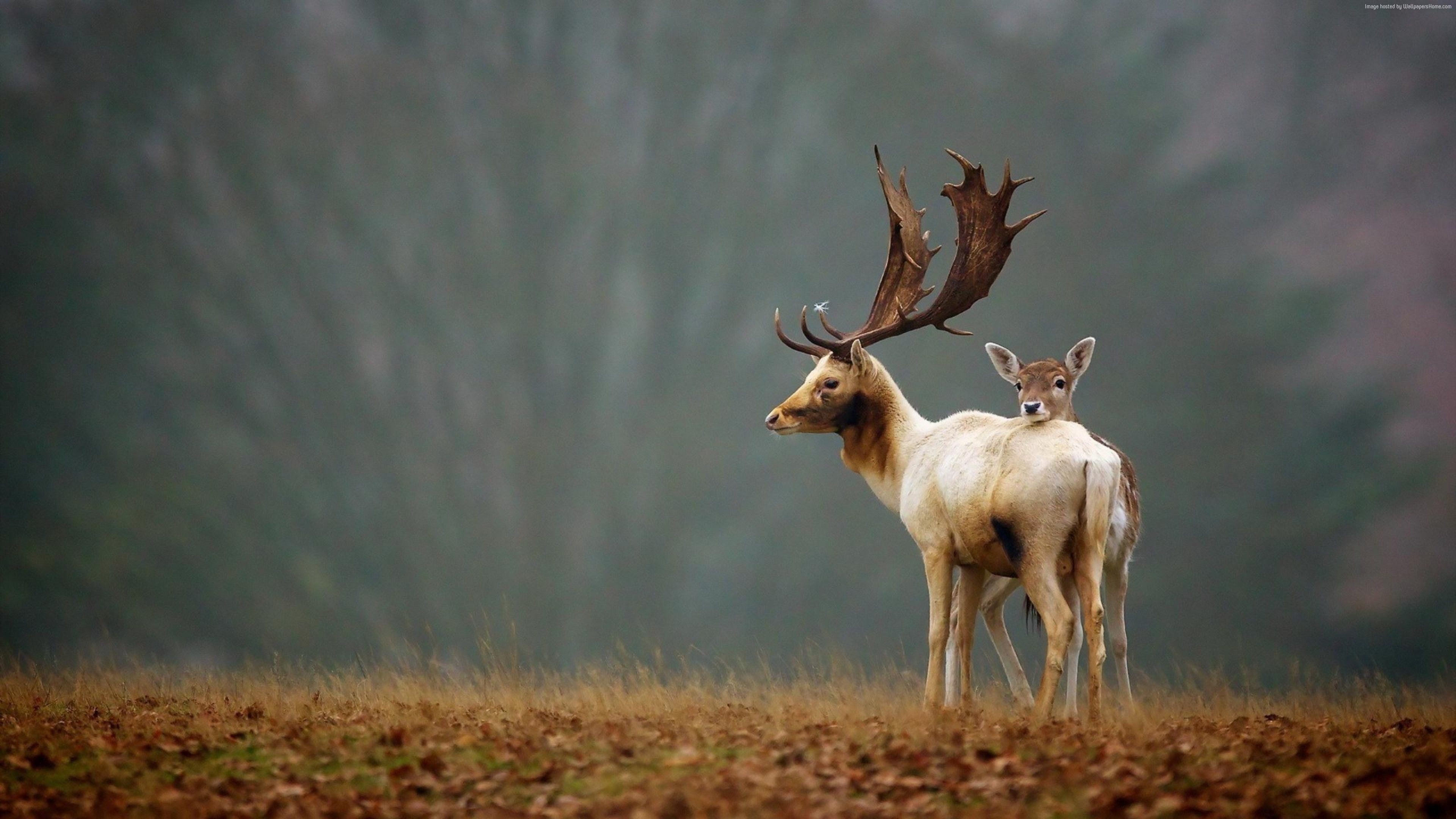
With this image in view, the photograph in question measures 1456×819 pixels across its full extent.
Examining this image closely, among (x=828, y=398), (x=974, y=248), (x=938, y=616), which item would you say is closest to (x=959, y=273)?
(x=974, y=248)

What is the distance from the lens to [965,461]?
1061 cm

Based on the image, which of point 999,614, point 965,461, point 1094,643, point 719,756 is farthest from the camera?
point 999,614

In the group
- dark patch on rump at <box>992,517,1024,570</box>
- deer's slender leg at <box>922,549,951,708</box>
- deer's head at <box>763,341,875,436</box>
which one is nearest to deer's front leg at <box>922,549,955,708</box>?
deer's slender leg at <box>922,549,951,708</box>

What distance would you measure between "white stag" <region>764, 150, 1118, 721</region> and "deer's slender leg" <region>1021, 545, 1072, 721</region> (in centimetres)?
1

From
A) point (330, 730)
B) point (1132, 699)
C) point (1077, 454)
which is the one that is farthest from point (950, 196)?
point (330, 730)

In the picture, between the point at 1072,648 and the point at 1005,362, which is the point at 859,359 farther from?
the point at 1072,648

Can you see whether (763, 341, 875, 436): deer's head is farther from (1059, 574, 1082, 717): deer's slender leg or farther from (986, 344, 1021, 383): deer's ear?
(1059, 574, 1082, 717): deer's slender leg

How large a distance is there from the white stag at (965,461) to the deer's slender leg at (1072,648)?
0.08 meters

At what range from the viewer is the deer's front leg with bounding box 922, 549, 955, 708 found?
10.7 meters

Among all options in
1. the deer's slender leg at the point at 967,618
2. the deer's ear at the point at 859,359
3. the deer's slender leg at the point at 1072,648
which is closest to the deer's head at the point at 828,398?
the deer's ear at the point at 859,359

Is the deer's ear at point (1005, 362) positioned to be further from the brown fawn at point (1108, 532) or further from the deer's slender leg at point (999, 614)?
the deer's slender leg at point (999, 614)

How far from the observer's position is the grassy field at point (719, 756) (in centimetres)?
694

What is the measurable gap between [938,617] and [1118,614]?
2.08m

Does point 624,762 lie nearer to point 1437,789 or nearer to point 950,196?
point 1437,789
